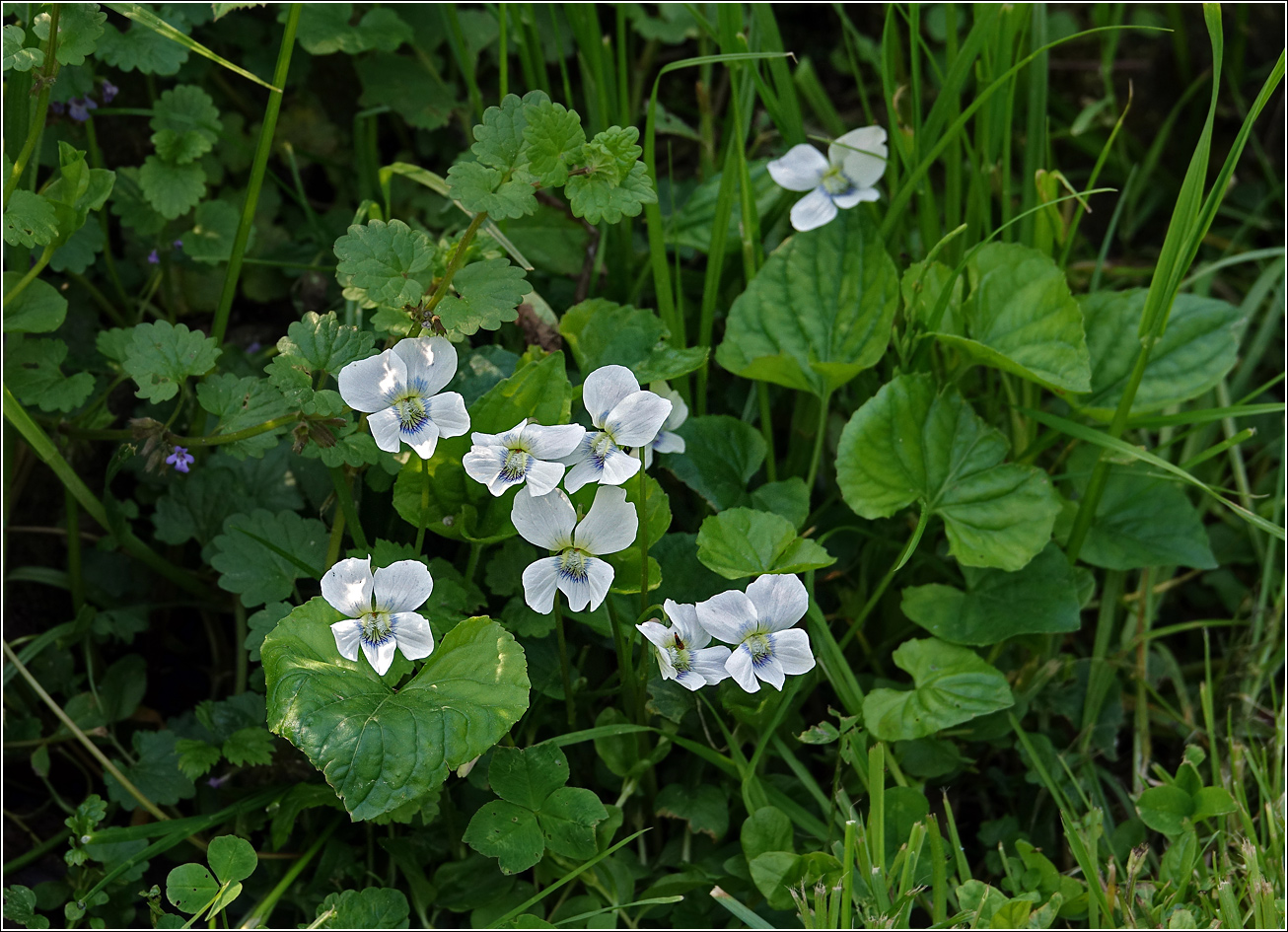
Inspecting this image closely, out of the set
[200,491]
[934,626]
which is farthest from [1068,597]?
[200,491]

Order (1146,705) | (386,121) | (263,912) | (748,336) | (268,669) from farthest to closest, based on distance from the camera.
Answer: (386,121), (1146,705), (748,336), (263,912), (268,669)

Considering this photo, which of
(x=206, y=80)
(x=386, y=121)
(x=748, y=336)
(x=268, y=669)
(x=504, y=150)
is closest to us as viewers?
(x=268, y=669)

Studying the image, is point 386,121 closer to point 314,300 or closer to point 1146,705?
point 314,300

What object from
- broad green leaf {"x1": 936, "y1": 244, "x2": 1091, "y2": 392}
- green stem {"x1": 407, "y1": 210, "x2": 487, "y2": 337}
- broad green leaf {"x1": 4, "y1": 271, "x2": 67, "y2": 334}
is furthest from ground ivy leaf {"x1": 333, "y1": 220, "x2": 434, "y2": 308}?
broad green leaf {"x1": 936, "y1": 244, "x2": 1091, "y2": 392}

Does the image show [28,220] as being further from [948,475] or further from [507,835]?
[948,475]

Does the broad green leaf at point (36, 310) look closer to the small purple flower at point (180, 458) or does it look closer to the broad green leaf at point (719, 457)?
the small purple flower at point (180, 458)

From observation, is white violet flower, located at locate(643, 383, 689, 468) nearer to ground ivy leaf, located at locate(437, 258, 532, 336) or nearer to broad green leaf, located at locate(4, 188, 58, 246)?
ground ivy leaf, located at locate(437, 258, 532, 336)

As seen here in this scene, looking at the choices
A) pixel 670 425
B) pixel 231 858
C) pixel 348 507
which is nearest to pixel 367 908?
pixel 231 858
